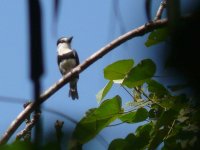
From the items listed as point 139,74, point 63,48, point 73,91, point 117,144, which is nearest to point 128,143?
point 117,144

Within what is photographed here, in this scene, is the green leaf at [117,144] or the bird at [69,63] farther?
the bird at [69,63]

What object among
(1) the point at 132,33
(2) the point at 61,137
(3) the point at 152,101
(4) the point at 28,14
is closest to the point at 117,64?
(3) the point at 152,101

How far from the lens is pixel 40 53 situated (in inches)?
10.3

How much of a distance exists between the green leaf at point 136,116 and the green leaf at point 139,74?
0.29ft

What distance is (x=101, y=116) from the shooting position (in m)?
1.15

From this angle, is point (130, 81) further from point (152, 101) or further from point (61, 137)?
point (61, 137)

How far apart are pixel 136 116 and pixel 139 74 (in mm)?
151

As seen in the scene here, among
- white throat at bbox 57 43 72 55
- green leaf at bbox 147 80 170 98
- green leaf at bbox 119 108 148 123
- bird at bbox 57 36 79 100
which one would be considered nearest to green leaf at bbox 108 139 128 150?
green leaf at bbox 119 108 148 123

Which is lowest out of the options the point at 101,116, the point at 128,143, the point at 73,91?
the point at 73,91

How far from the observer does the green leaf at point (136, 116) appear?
4.08ft

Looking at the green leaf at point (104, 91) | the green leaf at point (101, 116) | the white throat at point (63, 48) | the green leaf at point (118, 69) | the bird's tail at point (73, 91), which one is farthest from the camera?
the white throat at point (63, 48)

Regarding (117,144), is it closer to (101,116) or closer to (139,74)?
(101,116)

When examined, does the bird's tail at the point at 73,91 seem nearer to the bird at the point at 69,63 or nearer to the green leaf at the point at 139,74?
the bird at the point at 69,63

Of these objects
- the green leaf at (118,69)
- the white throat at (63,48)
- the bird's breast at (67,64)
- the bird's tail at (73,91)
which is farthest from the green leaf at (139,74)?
the white throat at (63,48)
